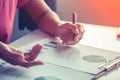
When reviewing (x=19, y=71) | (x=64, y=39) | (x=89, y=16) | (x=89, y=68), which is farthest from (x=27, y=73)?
(x=89, y=16)

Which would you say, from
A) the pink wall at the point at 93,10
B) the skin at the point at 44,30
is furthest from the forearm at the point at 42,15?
the pink wall at the point at 93,10

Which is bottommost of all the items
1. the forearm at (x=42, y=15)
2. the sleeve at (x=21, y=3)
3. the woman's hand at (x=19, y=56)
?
the woman's hand at (x=19, y=56)

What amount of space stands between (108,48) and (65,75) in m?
0.26

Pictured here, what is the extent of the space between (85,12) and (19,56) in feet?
2.83

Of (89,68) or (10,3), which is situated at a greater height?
(10,3)

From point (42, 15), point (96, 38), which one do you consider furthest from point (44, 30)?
point (96, 38)

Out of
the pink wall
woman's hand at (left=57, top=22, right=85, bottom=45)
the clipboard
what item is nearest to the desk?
woman's hand at (left=57, top=22, right=85, bottom=45)

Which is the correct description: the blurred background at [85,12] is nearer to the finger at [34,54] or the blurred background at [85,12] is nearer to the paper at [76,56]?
the paper at [76,56]

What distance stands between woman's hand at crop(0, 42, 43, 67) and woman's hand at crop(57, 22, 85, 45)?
0.21 m

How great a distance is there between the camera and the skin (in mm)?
779

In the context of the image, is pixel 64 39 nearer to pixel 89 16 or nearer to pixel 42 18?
pixel 42 18

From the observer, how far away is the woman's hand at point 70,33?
3.22 feet

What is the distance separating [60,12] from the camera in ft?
5.36

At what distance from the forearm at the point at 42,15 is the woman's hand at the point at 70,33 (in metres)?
0.08
